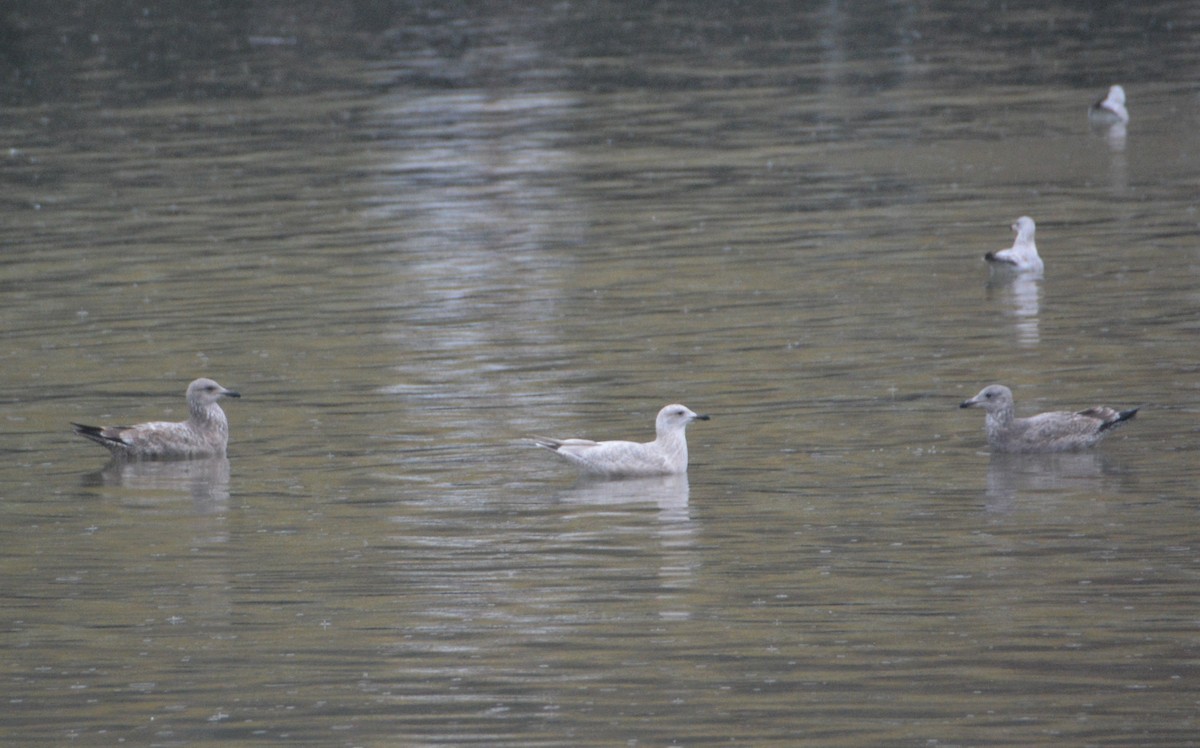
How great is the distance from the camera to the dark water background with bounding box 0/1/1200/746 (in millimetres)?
12336

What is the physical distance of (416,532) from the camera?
15.8 m

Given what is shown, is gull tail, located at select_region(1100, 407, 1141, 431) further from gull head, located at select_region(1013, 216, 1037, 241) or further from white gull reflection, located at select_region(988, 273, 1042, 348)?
gull head, located at select_region(1013, 216, 1037, 241)

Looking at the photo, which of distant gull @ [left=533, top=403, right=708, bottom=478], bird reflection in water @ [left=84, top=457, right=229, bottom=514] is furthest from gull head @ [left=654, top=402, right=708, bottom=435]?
bird reflection in water @ [left=84, top=457, right=229, bottom=514]

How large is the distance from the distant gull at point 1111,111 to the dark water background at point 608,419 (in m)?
0.41

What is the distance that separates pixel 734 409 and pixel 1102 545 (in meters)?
5.32

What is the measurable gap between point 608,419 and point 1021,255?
26.4 ft

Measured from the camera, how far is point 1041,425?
57.9ft

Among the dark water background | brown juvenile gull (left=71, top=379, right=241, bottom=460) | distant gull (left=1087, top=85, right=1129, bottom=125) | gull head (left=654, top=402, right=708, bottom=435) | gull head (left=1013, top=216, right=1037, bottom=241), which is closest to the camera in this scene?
the dark water background

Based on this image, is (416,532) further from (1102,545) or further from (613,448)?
(1102,545)

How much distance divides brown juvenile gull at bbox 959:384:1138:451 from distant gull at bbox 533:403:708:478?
7.79ft

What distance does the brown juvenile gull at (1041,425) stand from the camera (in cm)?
1747

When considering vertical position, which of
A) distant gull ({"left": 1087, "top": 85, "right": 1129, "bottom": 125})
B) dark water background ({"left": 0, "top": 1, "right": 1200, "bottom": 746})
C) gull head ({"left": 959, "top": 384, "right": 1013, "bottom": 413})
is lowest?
dark water background ({"left": 0, "top": 1, "right": 1200, "bottom": 746})

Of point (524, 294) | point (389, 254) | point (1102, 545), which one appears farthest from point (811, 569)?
point (389, 254)

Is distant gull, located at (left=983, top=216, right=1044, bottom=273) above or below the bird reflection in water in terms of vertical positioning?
above
